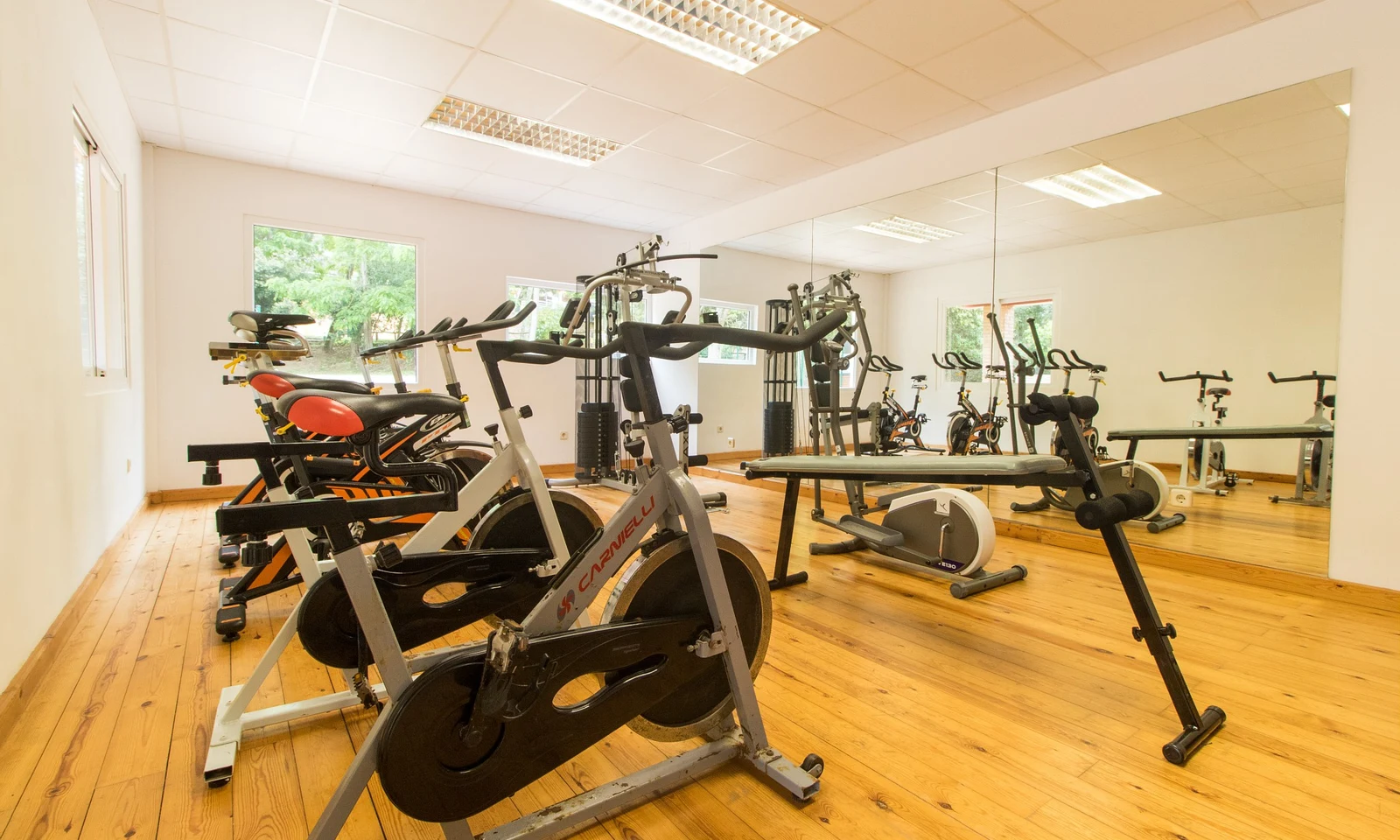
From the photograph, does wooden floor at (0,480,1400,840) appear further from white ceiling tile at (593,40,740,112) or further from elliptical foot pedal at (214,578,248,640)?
white ceiling tile at (593,40,740,112)

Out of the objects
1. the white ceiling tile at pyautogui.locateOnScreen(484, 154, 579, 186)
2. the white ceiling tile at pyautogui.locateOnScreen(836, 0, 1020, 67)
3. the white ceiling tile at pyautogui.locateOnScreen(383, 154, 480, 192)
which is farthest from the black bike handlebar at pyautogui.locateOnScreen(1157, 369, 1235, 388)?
the white ceiling tile at pyautogui.locateOnScreen(383, 154, 480, 192)

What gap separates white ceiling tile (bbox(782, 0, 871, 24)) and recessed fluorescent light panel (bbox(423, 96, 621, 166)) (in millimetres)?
2106

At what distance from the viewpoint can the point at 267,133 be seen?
Answer: 183 inches

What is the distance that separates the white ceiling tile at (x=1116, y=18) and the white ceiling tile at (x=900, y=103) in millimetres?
743

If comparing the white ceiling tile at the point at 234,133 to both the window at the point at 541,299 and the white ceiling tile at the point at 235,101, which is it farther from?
the window at the point at 541,299

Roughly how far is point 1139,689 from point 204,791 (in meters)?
2.61

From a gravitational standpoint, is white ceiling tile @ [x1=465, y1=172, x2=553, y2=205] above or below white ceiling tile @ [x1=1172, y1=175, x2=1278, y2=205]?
above

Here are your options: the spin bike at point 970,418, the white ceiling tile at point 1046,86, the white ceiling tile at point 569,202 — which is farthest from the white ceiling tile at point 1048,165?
the white ceiling tile at point 569,202

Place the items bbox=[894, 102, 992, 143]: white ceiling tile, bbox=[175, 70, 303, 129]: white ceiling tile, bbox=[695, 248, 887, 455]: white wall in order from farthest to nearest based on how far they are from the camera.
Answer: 1. bbox=[695, 248, 887, 455]: white wall
2. bbox=[894, 102, 992, 143]: white ceiling tile
3. bbox=[175, 70, 303, 129]: white ceiling tile

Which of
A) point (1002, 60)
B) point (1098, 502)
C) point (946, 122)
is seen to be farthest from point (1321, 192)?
point (1098, 502)

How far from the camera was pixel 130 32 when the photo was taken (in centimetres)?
334

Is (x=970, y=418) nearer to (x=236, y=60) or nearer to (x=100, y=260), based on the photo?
(x=236, y=60)

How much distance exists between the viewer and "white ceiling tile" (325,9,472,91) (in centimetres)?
327

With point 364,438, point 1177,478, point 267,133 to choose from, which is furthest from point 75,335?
point 1177,478
